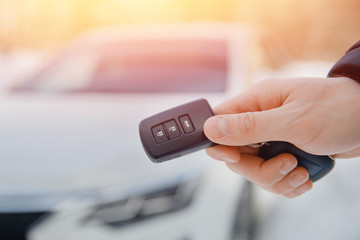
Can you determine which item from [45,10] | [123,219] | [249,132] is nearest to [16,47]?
[45,10]

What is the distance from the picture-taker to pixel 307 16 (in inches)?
229

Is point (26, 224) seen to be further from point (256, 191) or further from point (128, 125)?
point (256, 191)

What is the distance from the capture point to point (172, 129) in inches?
37.3

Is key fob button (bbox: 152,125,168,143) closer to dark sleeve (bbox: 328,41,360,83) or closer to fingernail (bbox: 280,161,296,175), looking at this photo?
fingernail (bbox: 280,161,296,175)

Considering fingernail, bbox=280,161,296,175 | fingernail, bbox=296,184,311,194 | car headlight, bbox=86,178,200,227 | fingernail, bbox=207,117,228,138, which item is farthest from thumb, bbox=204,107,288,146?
car headlight, bbox=86,178,200,227

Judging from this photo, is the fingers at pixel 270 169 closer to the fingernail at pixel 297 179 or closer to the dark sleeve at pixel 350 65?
the fingernail at pixel 297 179

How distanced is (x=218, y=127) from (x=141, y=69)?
1673 mm

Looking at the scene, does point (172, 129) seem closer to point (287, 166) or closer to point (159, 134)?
point (159, 134)

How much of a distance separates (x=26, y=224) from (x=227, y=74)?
56.3 inches

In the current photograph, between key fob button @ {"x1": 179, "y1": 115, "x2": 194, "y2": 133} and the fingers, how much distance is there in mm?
96

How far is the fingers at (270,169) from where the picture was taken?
3.24 ft

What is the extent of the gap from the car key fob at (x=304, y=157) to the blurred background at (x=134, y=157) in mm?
364

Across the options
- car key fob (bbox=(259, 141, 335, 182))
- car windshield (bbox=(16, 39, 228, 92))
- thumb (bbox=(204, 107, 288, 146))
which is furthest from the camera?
car windshield (bbox=(16, 39, 228, 92))

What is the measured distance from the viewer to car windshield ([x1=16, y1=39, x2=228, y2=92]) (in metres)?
2.31
